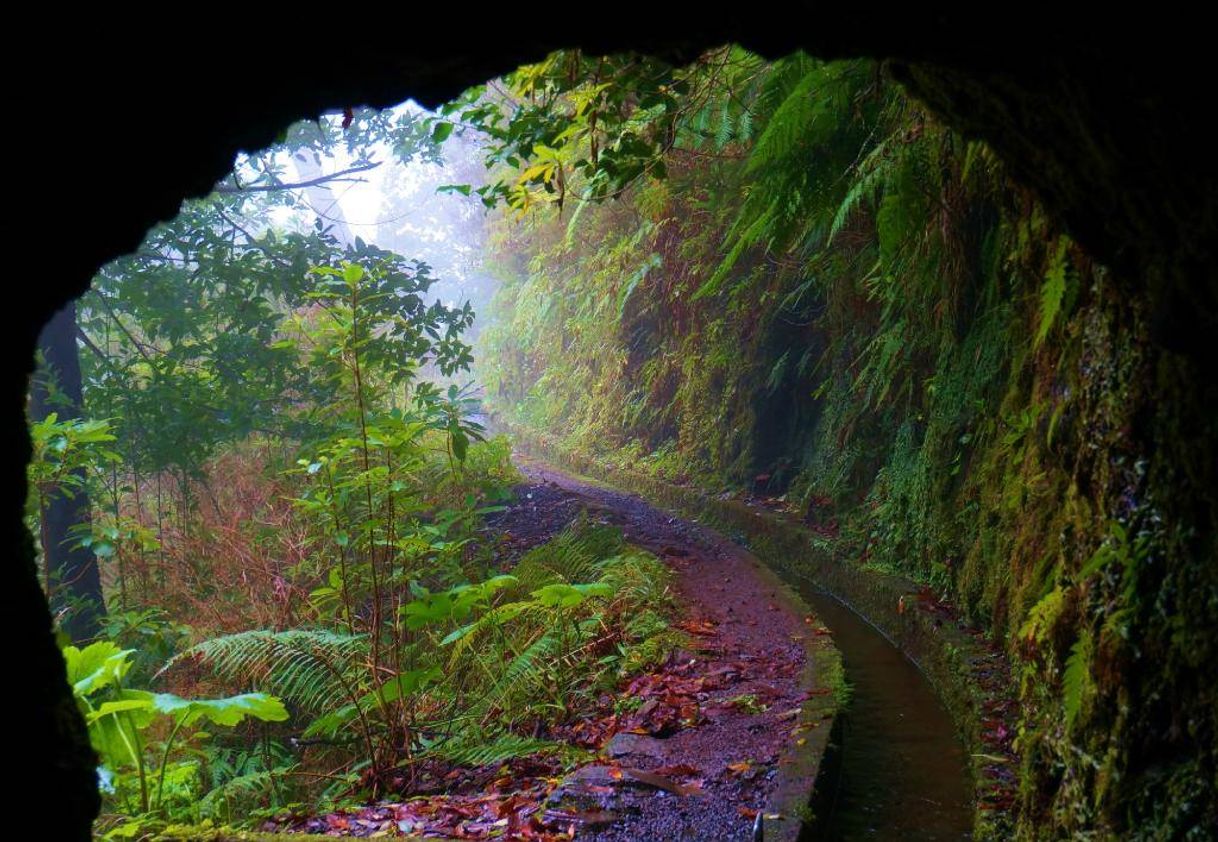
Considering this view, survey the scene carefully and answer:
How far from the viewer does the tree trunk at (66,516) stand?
294 inches

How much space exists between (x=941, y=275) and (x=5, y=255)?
576 cm

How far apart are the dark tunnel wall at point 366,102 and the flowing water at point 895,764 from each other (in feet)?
8.02

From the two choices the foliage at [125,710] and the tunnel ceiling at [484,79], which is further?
the foliage at [125,710]

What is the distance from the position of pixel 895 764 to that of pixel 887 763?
0.04 meters

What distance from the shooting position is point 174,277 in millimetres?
9250

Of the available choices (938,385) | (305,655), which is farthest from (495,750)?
(938,385)

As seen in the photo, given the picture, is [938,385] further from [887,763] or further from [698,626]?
[887,763]

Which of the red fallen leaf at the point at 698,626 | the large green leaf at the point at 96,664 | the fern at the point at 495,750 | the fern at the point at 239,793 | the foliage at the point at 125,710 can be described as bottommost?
the fern at the point at 239,793

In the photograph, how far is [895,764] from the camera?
4.28 meters

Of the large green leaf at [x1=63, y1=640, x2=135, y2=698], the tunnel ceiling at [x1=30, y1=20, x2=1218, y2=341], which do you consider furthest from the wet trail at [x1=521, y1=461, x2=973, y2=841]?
the tunnel ceiling at [x1=30, y1=20, x2=1218, y2=341]

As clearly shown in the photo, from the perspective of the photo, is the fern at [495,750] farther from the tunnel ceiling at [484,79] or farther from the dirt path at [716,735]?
the tunnel ceiling at [484,79]

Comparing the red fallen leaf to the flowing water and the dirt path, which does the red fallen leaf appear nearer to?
the dirt path

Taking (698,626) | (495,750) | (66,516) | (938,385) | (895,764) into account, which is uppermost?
(938,385)

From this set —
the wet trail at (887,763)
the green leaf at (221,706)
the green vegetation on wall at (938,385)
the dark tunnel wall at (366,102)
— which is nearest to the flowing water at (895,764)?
the wet trail at (887,763)
